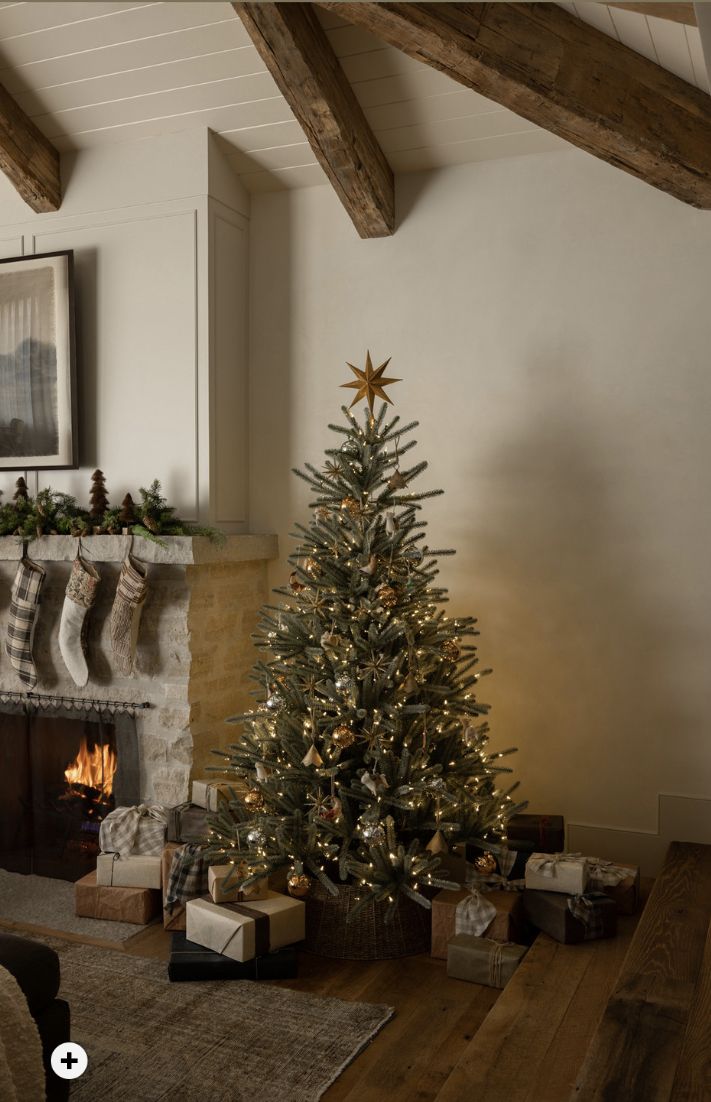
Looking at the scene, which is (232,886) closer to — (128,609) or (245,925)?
(245,925)

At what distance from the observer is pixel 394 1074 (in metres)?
2.48

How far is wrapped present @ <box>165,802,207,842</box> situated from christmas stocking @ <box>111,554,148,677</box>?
65 centimetres

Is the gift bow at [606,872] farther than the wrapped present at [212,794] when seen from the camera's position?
No

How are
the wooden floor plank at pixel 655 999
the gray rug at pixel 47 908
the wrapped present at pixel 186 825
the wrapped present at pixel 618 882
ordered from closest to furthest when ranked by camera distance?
the wooden floor plank at pixel 655 999
the wrapped present at pixel 618 882
the gray rug at pixel 47 908
the wrapped present at pixel 186 825

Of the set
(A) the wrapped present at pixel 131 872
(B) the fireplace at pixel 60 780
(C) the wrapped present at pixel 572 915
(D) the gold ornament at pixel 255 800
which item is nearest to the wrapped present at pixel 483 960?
(C) the wrapped present at pixel 572 915

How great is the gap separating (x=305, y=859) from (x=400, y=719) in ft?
1.87

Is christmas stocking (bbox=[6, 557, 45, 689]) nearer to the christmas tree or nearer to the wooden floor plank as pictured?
the christmas tree

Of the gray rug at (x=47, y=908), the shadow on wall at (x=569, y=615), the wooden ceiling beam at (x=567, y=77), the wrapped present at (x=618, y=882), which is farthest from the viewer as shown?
the shadow on wall at (x=569, y=615)

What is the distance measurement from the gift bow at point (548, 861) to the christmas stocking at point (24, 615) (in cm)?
229

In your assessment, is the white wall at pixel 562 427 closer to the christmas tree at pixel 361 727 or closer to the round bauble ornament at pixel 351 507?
the christmas tree at pixel 361 727

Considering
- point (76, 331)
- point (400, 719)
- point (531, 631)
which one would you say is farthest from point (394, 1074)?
point (76, 331)

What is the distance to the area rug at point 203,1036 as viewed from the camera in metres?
2.43

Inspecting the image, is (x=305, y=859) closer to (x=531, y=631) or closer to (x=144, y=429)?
(x=531, y=631)

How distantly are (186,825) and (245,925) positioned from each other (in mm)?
728
